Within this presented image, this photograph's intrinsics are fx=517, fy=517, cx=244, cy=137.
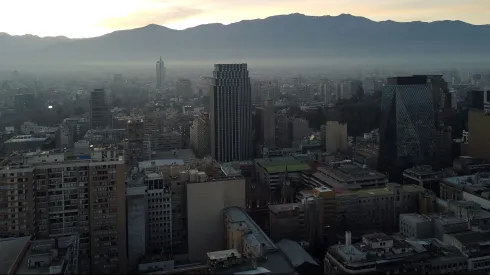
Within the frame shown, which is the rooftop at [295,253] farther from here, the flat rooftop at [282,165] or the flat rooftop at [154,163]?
the flat rooftop at [282,165]

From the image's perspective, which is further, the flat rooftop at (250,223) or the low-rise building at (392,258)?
the flat rooftop at (250,223)

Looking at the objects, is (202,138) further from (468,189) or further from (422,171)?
(468,189)

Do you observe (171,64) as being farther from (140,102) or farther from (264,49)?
(140,102)

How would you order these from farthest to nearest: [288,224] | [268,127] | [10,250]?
1. [268,127]
2. [288,224]
3. [10,250]

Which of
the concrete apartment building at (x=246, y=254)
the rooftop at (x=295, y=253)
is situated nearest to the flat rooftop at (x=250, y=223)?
the concrete apartment building at (x=246, y=254)

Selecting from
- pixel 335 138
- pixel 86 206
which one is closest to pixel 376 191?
pixel 86 206

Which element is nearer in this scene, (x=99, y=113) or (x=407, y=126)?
(x=407, y=126)

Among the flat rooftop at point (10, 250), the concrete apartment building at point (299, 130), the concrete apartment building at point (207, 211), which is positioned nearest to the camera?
the flat rooftop at point (10, 250)
